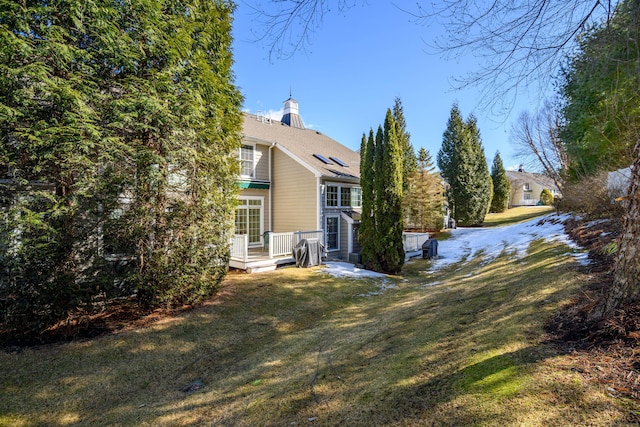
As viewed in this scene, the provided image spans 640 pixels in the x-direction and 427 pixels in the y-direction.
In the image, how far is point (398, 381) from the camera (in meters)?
3.38

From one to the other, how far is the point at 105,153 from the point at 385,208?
387 inches

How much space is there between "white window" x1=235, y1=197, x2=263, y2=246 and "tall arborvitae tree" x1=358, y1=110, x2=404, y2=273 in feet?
17.6

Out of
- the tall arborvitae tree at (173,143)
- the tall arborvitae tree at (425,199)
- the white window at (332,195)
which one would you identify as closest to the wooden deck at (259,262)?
the tall arborvitae tree at (173,143)

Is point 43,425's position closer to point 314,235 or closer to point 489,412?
point 489,412

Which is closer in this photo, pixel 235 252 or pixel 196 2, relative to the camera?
pixel 196 2

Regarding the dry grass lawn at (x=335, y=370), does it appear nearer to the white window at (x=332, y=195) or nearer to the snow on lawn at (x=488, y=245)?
the snow on lawn at (x=488, y=245)

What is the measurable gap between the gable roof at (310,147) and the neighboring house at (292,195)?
0.23 feet

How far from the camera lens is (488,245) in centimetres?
1703

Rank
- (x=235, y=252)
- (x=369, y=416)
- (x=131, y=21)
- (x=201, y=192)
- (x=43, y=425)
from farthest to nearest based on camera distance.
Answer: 1. (x=235, y=252)
2. (x=201, y=192)
3. (x=131, y=21)
4. (x=43, y=425)
5. (x=369, y=416)

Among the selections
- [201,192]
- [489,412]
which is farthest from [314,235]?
[489,412]

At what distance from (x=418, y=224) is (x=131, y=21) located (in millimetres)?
20608

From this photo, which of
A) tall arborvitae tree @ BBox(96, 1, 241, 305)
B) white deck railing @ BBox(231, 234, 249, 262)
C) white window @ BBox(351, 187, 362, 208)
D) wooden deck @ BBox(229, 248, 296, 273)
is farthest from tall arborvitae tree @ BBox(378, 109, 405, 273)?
tall arborvitae tree @ BBox(96, 1, 241, 305)

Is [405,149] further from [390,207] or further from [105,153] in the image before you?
[105,153]

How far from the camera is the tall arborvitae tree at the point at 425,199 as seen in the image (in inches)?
880
